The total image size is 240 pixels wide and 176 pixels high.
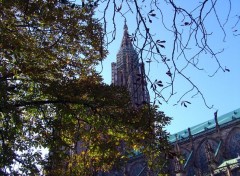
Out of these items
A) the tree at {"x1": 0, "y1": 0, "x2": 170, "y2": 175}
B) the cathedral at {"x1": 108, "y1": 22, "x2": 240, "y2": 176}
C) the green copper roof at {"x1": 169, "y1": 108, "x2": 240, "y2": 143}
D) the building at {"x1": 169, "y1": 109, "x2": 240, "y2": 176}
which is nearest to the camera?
the tree at {"x1": 0, "y1": 0, "x2": 170, "y2": 175}

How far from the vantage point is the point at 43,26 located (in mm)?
11805

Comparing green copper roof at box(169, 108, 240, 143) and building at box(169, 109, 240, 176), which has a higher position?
green copper roof at box(169, 108, 240, 143)

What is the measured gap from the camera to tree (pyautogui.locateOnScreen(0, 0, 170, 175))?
36.7 feet

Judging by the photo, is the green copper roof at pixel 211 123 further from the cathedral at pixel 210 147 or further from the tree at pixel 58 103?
the tree at pixel 58 103

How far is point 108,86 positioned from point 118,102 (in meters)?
0.88

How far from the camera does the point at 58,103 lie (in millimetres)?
11414

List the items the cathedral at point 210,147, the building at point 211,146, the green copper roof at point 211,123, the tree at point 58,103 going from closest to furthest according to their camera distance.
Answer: the tree at point 58,103
the cathedral at point 210,147
the building at point 211,146
the green copper roof at point 211,123

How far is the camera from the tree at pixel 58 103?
11.2 metres

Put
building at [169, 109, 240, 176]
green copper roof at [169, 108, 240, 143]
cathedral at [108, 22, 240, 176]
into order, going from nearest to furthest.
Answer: cathedral at [108, 22, 240, 176], building at [169, 109, 240, 176], green copper roof at [169, 108, 240, 143]

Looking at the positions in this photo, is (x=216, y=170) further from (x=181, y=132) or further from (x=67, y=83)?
(x=67, y=83)

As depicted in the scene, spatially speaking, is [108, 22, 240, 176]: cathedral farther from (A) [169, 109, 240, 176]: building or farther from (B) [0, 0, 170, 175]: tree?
(B) [0, 0, 170, 175]: tree

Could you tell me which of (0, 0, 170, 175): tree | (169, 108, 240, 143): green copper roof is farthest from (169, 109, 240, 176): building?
(0, 0, 170, 175): tree

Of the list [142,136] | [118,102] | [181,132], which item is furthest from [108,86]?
[181,132]

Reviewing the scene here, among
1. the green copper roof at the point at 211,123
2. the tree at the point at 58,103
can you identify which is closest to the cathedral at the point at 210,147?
the green copper roof at the point at 211,123
